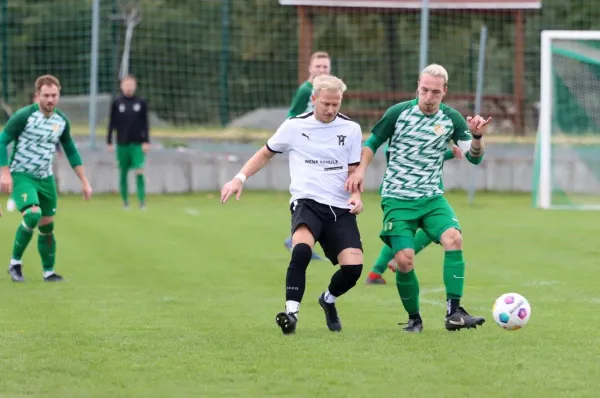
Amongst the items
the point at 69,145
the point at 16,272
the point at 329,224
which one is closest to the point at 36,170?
the point at 69,145

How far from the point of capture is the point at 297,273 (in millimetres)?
8078

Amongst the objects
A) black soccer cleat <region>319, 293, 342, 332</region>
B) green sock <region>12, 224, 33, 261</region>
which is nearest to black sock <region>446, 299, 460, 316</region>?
black soccer cleat <region>319, 293, 342, 332</region>

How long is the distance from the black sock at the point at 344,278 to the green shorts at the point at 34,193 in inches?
161

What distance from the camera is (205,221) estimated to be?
56.3 feet

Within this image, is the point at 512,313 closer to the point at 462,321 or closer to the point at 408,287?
the point at 462,321

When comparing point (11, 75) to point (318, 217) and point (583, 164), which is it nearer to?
point (583, 164)

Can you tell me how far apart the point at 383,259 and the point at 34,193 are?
3226mm

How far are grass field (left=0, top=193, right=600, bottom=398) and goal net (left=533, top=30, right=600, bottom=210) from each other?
3522 mm

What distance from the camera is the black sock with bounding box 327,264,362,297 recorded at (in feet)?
26.7

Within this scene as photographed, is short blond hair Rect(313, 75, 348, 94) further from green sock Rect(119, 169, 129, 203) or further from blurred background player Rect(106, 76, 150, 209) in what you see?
blurred background player Rect(106, 76, 150, 209)

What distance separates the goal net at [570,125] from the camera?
19656 mm

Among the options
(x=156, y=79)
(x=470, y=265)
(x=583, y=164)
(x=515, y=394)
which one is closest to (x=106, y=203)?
(x=156, y=79)

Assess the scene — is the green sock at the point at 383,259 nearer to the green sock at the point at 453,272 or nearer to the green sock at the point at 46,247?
the green sock at the point at 453,272

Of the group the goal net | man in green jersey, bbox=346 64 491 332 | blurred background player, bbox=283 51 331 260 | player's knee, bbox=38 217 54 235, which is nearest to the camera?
man in green jersey, bbox=346 64 491 332
